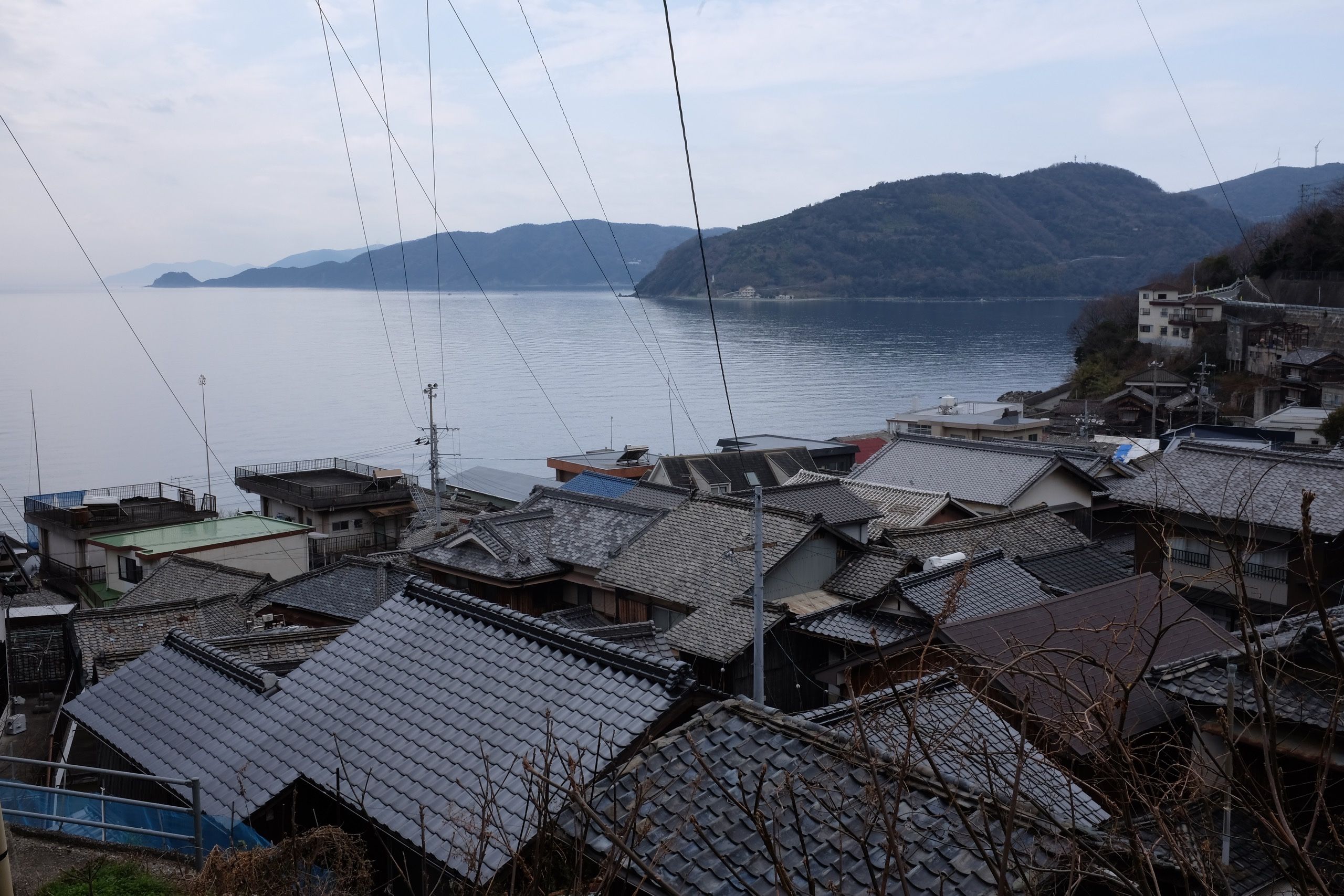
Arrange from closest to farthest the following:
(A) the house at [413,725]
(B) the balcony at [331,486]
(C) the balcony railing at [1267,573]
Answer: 1. (A) the house at [413,725]
2. (C) the balcony railing at [1267,573]
3. (B) the balcony at [331,486]

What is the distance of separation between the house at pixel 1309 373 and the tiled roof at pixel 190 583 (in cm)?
3192

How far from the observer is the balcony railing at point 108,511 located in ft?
70.0

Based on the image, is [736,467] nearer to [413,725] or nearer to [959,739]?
[413,725]

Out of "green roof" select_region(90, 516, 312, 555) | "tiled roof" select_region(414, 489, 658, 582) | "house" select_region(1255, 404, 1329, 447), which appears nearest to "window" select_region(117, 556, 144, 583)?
"green roof" select_region(90, 516, 312, 555)

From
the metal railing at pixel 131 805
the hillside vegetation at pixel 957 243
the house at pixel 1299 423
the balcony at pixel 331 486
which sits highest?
the hillside vegetation at pixel 957 243

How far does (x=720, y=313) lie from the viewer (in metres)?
116

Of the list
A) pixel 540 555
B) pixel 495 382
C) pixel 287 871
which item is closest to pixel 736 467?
pixel 540 555

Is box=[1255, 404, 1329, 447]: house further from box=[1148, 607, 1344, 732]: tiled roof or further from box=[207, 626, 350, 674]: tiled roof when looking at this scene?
box=[207, 626, 350, 674]: tiled roof

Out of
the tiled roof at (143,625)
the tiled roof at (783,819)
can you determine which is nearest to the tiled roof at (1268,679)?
the tiled roof at (783,819)

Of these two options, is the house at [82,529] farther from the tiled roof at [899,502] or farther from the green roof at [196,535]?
the tiled roof at [899,502]

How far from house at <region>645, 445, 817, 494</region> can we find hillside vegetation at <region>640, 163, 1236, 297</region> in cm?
9018

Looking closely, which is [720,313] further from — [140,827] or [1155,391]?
[140,827]

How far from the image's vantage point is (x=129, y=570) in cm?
1956

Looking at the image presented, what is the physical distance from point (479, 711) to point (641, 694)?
74cm
